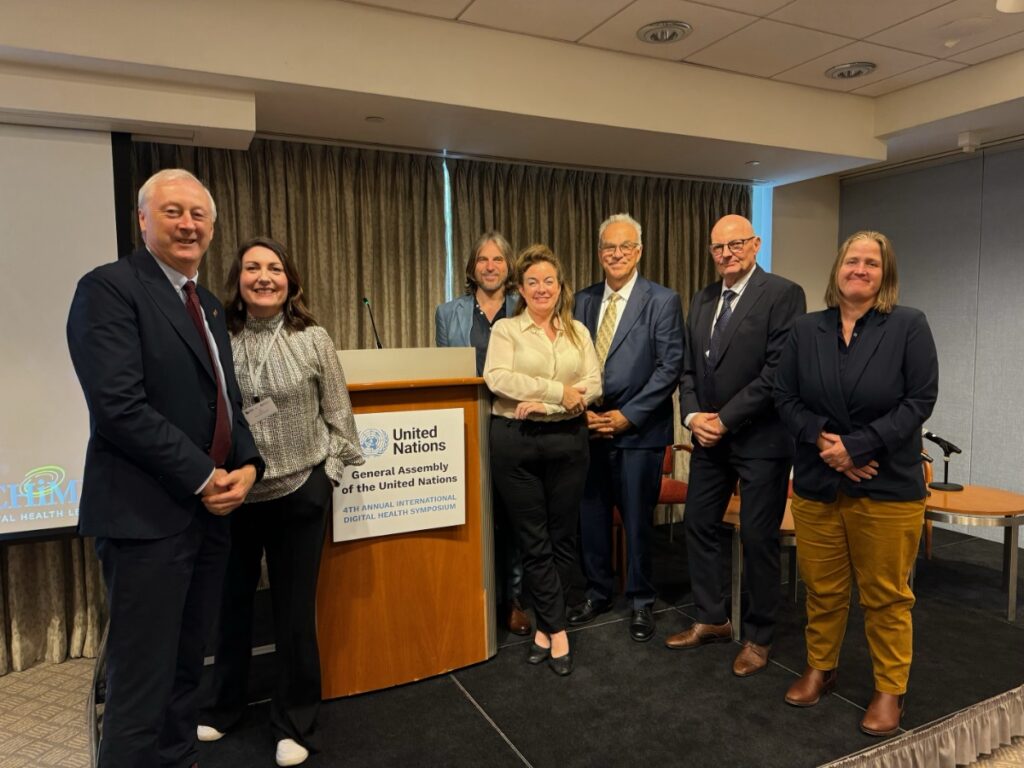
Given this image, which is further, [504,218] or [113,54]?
[504,218]

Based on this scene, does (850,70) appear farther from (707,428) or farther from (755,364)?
(707,428)

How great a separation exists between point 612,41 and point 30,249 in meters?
2.73

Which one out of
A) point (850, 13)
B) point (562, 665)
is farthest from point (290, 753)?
point (850, 13)

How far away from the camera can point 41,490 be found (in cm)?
281

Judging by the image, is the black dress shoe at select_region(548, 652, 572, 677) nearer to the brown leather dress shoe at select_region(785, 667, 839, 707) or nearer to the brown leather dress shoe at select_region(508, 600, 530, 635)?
the brown leather dress shoe at select_region(508, 600, 530, 635)

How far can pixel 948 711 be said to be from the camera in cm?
245

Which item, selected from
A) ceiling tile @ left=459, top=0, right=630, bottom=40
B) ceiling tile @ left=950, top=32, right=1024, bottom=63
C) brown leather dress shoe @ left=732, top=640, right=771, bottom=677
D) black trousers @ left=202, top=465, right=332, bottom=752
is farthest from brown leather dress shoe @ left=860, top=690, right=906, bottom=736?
ceiling tile @ left=950, top=32, right=1024, bottom=63

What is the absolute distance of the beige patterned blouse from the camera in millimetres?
2049

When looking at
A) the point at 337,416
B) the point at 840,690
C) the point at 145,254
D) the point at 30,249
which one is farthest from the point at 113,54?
the point at 840,690

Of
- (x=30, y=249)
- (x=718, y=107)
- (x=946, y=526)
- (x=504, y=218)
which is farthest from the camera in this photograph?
(x=946, y=526)

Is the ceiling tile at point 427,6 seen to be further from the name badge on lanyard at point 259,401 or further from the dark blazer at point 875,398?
the dark blazer at point 875,398

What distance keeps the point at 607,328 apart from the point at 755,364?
25.5 inches

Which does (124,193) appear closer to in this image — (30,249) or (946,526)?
(30,249)

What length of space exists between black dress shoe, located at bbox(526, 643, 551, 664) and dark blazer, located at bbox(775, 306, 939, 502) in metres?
1.19
